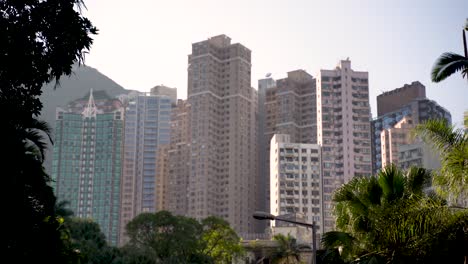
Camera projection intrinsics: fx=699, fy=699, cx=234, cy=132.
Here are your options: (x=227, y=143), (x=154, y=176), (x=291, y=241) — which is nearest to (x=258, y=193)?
(x=227, y=143)

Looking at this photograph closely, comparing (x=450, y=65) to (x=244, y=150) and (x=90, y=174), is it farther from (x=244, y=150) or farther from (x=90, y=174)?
(x=90, y=174)

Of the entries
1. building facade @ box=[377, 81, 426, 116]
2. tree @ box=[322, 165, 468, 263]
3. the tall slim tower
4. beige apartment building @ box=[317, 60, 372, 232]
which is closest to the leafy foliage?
tree @ box=[322, 165, 468, 263]

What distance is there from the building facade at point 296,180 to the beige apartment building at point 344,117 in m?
7.66

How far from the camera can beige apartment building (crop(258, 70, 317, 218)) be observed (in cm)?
18250

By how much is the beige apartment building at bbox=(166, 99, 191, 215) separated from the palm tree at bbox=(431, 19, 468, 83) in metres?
153

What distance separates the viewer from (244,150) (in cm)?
17725

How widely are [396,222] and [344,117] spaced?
152 meters

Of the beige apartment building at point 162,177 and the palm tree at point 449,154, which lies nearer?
the palm tree at point 449,154

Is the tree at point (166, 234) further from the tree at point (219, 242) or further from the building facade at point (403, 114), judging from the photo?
the building facade at point (403, 114)

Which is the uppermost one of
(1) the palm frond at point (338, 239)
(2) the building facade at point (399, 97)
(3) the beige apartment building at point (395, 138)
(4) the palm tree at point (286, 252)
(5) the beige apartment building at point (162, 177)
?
(2) the building facade at point (399, 97)

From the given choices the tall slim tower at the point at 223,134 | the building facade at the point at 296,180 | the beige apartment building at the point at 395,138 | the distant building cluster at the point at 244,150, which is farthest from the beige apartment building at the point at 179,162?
the beige apartment building at the point at 395,138

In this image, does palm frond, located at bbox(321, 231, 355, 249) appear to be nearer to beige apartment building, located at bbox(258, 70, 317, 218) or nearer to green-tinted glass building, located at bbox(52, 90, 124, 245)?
beige apartment building, located at bbox(258, 70, 317, 218)

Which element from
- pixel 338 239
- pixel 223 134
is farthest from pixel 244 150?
pixel 338 239

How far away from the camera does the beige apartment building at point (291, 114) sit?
18250 centimetres
